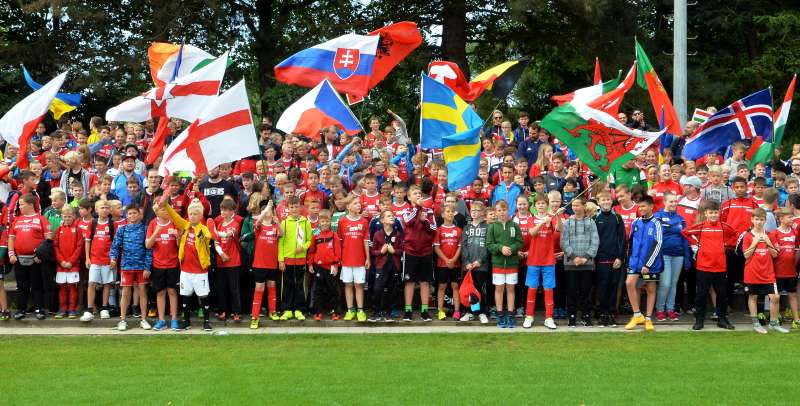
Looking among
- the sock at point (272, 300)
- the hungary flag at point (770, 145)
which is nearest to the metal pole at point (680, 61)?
the hungary flag at point (770, 145)

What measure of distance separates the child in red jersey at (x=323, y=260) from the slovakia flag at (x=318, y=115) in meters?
1.37

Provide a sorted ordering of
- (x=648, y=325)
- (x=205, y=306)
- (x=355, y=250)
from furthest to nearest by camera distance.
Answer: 1. (x=355, y=250)
2. (x=205, y=306)
3. (x=648, y=325)

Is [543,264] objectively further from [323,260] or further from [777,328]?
[777,328]

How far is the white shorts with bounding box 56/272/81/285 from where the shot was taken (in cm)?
1419

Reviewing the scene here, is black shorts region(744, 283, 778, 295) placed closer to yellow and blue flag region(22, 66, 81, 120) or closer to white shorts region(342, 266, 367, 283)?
white shorts region(342, 266, 367, 283)

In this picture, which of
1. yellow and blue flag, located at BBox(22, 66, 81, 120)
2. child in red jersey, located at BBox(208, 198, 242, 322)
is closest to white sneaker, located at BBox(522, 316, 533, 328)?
child in red jersey, located at BBox(208, 198, 242, 322)

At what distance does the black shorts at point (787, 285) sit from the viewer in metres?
13.5

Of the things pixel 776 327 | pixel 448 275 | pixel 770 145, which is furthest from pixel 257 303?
pixel 770 145

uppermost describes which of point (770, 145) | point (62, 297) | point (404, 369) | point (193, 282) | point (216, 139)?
point (770, 145)

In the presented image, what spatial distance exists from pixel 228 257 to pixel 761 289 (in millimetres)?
7146

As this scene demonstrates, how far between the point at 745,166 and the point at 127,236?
30.9 feet

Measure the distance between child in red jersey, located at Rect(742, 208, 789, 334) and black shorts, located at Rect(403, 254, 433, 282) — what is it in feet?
14.0

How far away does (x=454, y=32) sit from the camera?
25.7 meters

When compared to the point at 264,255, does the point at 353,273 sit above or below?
below
